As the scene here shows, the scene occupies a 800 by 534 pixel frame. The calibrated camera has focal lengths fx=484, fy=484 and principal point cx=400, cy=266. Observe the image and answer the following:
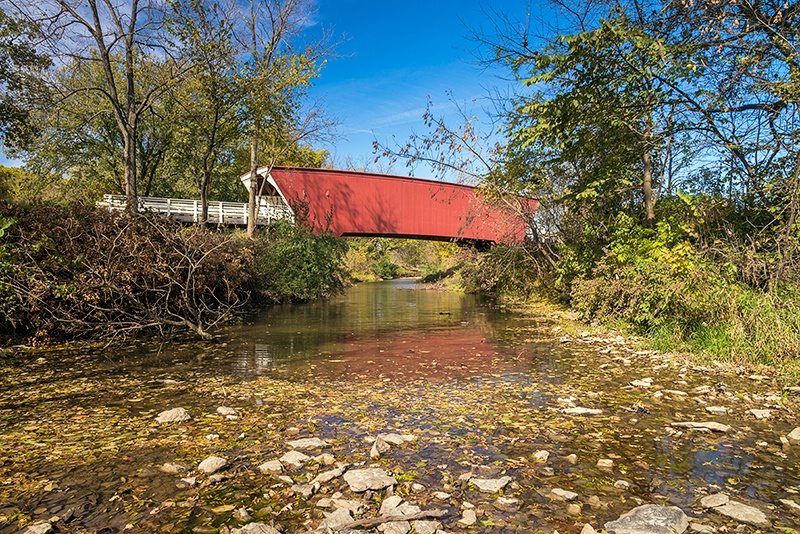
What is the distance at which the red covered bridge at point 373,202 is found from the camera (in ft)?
76.5

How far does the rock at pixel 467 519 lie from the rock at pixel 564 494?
0.58 m

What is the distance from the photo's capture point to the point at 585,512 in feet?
9.00

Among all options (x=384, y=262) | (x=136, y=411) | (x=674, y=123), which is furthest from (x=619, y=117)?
(x=384, y=262)

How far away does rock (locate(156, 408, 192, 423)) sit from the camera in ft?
14.0

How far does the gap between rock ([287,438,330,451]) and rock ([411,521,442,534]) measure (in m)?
1.31

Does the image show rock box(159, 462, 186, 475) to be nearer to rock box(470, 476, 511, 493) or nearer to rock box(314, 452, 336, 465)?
rock box(314, 452, 336, 465)

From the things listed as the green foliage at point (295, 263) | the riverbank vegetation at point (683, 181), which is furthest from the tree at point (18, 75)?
the riverbank vegetation at point (683, 181)

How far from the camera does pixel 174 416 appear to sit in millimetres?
4328

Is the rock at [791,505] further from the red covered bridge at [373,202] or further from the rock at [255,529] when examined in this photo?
the red covered bridge at [373,202]

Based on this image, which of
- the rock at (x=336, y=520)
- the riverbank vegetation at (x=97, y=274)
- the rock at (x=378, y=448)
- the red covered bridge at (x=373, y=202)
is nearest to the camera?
the rock at (x=336, y=520)

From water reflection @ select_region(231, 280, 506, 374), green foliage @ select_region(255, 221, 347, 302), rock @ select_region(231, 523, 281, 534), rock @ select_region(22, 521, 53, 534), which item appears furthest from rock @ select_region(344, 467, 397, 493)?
green foliage @ select_region(255, 221, 347, 302)

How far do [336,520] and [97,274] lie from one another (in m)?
7.36

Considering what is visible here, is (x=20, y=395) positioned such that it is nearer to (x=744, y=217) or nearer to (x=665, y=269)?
(x=665, y=269)

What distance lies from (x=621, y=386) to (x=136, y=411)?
5.13 m
